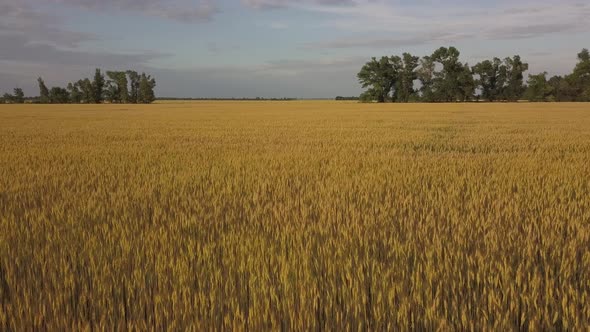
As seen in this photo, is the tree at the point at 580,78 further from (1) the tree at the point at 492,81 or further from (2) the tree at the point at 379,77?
(2) the tree at the point at 379,77

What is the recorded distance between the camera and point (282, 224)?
3717 mm

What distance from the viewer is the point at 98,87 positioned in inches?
3836

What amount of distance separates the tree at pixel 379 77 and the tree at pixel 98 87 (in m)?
52.4

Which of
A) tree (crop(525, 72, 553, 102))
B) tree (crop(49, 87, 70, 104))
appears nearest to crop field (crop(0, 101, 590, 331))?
tree (crop(525, 72, 553, 102))

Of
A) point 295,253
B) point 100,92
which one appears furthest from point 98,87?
point 295,253

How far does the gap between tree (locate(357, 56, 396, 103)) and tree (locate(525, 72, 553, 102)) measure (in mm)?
26463

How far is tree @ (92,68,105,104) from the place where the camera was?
9631 cm

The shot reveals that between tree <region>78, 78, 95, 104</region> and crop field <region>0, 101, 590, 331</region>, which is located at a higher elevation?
tree <region>78, 78, 95, 104</region>

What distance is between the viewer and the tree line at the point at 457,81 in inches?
3282

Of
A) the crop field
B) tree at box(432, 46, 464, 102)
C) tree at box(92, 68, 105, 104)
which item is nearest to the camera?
the crop field

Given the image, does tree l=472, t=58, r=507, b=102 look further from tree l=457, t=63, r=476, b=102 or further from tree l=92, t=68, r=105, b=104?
tree l=92, t=68, r=105, b=104

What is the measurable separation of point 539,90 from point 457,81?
62.1ft

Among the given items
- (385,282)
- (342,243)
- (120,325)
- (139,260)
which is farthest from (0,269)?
(385,282)

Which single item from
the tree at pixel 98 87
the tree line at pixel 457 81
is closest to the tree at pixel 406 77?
the tree line at pixel 457 81
